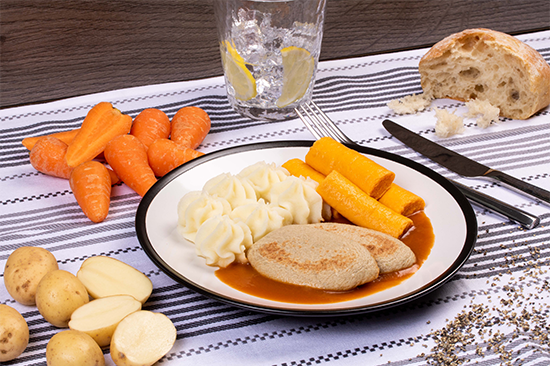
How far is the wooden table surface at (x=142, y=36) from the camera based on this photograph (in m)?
2.26

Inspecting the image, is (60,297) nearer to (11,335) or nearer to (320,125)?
(11,335)

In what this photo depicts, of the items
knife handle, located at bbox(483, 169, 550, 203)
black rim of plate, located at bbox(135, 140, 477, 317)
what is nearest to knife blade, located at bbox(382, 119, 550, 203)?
knife handle, located at bbox(483, 169, 550, 203)

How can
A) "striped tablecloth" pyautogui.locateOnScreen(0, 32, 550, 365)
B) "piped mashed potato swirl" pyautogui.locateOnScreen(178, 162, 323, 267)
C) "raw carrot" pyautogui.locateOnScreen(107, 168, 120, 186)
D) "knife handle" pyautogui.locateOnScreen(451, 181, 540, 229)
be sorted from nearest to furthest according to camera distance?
"striped tablecloth" pyautogui.locateOnScreen(0, 32, 550, 365), "piped mashed potato swirl" pyautogui.locateOnScreen(178, 162, 323, 267), "knife handle" pyautogui.locateOnScreen(451, 181, 540, 229), "raw carrot" pyautogui.locateOnScreen(107, 168, 120, 186)

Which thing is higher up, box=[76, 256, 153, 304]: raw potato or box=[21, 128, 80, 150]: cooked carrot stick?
box=[21, 128, 80, 150]: cooked carrot stick

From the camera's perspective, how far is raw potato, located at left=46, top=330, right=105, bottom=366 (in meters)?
0.89

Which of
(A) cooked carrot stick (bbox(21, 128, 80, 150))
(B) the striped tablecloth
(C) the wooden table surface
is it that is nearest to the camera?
(B) the striped tablecloth

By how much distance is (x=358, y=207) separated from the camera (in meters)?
1.33

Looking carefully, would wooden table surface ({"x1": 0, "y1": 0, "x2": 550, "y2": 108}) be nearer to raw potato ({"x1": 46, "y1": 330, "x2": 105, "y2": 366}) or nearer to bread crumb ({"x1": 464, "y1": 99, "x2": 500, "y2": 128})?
bread crumb ({"x1": 464, "y1": 99, "x2": 500, "y2": 128})

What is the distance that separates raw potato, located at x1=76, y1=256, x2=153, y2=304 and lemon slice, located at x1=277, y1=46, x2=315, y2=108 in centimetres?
103

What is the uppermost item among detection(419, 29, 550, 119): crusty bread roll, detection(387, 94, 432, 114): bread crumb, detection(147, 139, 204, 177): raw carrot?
detection(419, 29, 550, 119): crusty bread roll

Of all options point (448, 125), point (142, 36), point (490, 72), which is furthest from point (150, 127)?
point (490, 72)

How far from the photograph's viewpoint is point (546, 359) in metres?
0.99

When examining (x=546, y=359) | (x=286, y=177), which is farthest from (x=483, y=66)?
(x=546, y=359)

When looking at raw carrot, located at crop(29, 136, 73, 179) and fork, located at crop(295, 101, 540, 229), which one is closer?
fork, located at crop(295, 101, 540, 229)
